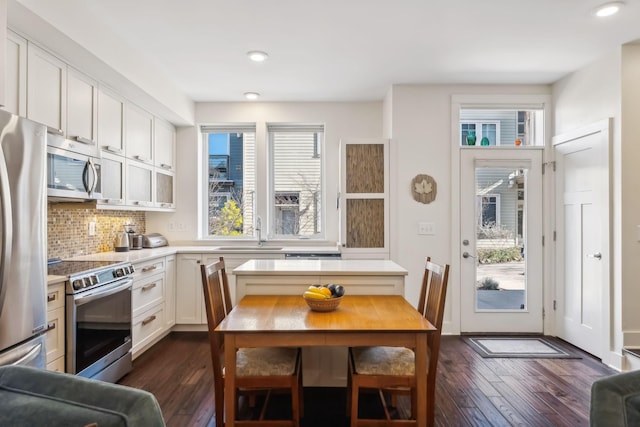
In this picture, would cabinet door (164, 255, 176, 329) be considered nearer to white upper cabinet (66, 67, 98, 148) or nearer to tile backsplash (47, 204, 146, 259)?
tile backsplash (47, 204, 146, 259)

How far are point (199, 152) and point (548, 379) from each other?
4.22 metres

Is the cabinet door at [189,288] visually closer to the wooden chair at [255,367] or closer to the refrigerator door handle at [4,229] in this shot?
the wooden chair at [255,367]

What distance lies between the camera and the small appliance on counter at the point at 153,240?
395 cm

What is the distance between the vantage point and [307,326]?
1666mm

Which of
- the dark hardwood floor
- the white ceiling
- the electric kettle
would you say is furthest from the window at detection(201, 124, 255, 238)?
the dark hardwood floor

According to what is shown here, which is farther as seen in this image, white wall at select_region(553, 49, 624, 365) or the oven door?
white wall at select_region(553, 49, 624, 365)

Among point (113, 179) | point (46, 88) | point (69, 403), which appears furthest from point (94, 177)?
point (69, 403)

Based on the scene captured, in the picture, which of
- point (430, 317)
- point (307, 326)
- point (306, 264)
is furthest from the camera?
point (306, 264)

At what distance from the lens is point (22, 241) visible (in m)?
1.68

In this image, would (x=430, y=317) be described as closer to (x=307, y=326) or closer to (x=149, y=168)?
(x=307, y=326)

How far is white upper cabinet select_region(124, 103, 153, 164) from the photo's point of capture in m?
3.35

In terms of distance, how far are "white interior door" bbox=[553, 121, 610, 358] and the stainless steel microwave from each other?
4141 millimetres

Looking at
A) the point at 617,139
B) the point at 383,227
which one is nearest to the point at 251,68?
the point at 383,227

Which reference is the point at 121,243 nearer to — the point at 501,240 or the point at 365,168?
the point at 365,168
